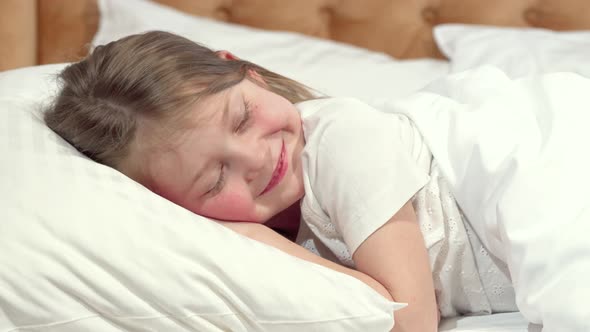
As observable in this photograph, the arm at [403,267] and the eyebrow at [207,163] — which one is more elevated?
the eyebrow at [207,163]

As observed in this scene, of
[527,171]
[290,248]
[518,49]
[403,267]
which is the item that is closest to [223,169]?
[290,248]

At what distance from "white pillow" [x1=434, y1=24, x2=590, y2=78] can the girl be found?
0.49 meters

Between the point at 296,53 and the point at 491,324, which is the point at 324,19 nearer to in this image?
the point at 296,53

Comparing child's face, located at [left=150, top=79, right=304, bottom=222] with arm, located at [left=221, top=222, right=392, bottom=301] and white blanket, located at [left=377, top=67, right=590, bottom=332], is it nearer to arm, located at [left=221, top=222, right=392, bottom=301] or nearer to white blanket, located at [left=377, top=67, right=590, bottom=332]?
arm, located at [left=221, top=222, right=392, bottom=301]

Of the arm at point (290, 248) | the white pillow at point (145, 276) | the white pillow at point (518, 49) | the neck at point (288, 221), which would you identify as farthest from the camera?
the white pillow at point (518, 49)

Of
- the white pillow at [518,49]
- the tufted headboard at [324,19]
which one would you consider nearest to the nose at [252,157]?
the white pillow at [518,49]

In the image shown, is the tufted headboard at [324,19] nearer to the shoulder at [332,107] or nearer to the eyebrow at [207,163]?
the shoulder at [332,107]

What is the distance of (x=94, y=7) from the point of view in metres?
1.77

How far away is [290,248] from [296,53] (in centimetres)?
70

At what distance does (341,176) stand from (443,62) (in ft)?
2.45

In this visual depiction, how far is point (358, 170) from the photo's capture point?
0.99 m

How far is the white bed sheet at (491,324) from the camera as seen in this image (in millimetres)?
1013

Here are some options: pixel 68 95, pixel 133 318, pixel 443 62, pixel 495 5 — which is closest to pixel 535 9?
pixel 495 5

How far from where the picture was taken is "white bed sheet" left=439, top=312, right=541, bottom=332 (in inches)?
39.9
